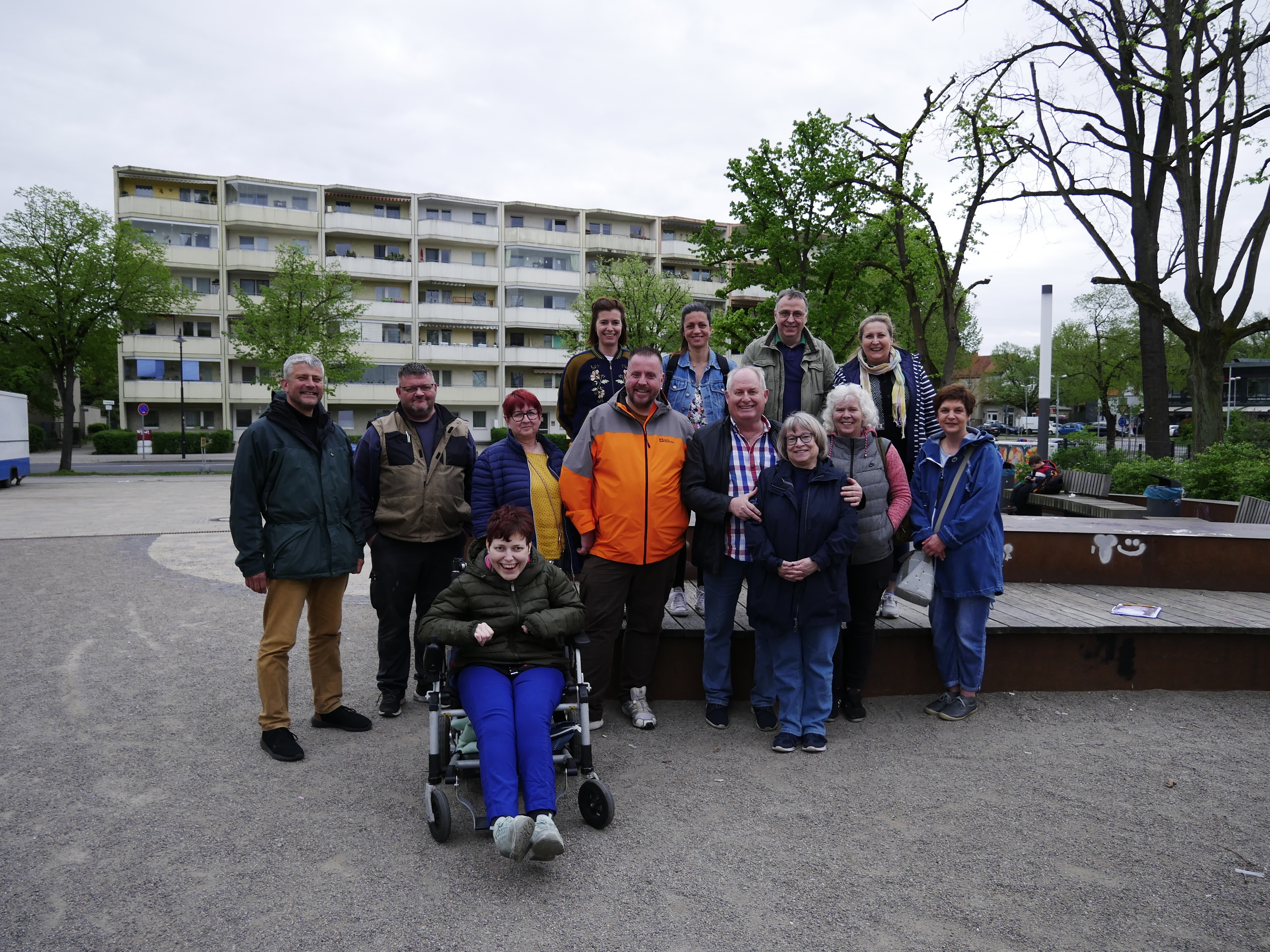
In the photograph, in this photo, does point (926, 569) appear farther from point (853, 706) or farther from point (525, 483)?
point (525, 483)

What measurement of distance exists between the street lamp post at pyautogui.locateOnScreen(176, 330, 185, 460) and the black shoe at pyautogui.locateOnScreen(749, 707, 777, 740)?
128 ft

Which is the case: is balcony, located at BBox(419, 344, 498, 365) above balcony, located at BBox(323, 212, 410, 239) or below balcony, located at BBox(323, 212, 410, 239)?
below

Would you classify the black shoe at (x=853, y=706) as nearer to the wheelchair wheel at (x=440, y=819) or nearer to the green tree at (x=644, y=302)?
the wheelchair wheel at (x=440, y=819)

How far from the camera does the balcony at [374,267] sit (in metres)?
52.2

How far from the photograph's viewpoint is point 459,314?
55000 millimetres

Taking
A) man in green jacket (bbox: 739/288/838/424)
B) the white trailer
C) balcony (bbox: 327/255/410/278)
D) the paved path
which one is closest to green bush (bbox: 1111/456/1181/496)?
the paved path

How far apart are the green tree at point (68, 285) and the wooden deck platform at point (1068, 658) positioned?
28413 mm

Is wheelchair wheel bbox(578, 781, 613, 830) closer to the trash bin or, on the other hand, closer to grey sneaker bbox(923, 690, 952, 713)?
grey sneaker bbox(923, 690, 952, 713)

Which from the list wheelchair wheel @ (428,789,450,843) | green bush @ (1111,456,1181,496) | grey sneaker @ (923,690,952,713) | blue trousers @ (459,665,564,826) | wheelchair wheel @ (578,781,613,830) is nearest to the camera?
blue trousers @ (459,665,564,826)

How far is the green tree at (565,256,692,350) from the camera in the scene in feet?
111

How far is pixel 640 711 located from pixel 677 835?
136 centimetres

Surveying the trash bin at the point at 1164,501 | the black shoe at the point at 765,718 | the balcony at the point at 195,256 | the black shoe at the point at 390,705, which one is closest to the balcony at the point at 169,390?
the balcony at the point at 195,256

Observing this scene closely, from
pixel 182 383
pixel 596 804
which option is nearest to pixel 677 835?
pixel 596 804

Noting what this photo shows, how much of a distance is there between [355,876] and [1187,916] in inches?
126
